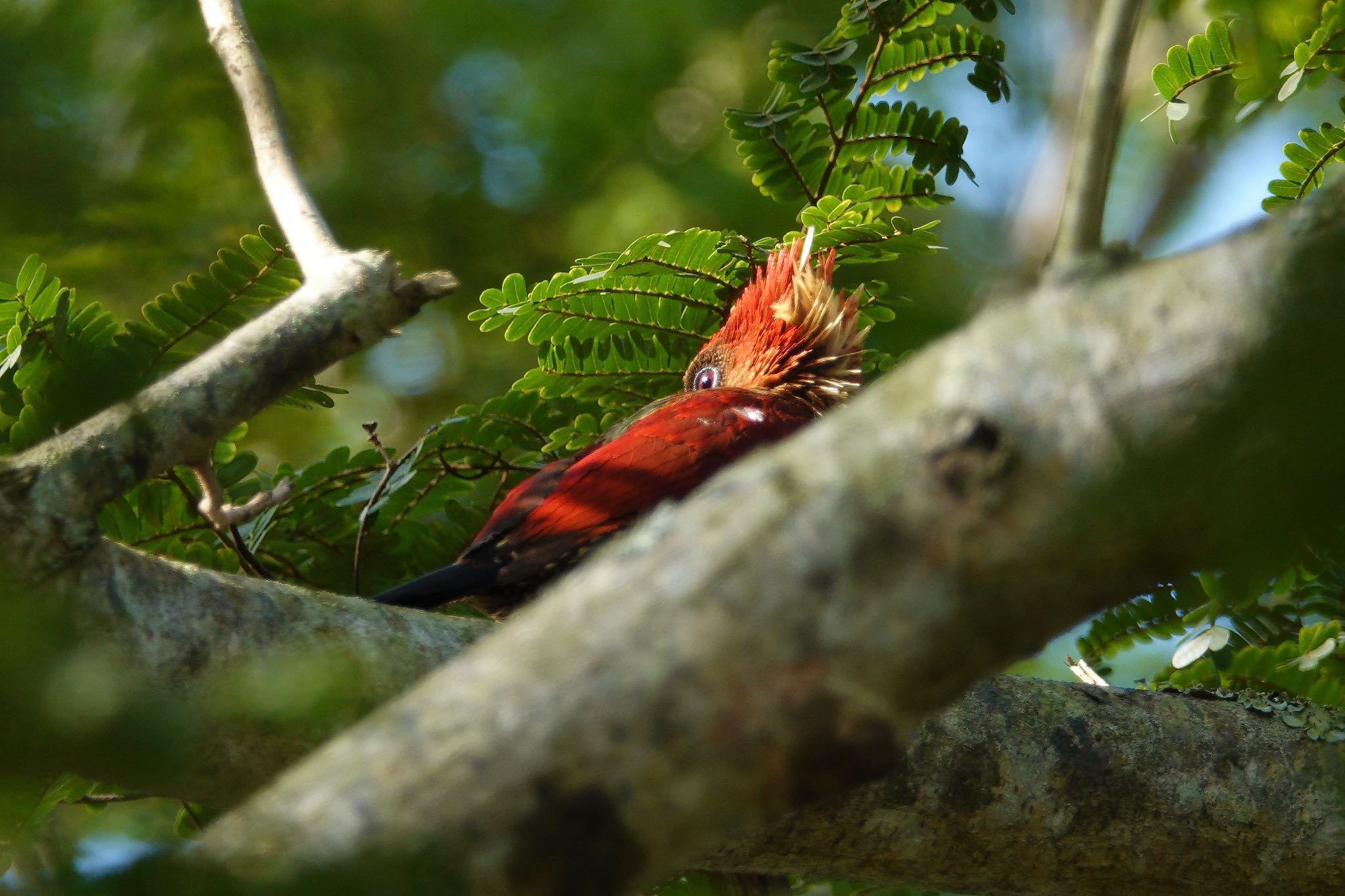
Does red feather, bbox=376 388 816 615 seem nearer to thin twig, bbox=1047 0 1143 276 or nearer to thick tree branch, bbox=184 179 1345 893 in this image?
thin twig, bbox=1047 0 1143 276

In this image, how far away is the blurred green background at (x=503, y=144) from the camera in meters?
4.16

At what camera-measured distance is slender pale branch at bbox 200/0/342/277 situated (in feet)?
6.86

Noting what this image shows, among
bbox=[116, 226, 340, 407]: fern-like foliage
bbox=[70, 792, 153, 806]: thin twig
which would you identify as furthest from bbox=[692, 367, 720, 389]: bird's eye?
bbox=[70, 792, 153, 806]: thin twig

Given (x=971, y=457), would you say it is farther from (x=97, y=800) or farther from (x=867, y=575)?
(x=97, y=800)

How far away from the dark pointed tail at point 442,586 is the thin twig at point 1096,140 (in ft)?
6.05

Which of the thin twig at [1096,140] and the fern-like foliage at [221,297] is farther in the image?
the fern-like foliage at [221,297]

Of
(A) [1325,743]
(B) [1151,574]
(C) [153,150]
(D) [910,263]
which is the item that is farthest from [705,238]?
(C) [153,150]

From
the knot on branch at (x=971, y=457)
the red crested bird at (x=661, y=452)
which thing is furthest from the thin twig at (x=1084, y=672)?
the knot on branch at (x=971, y=457)

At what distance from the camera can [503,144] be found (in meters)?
5.65

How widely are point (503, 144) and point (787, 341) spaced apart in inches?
108

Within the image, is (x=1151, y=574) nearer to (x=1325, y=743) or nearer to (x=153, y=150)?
(x=1325, y=743)

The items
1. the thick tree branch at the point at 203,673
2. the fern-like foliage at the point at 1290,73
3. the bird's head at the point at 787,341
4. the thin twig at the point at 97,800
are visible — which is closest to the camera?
the thick tree branch at the point at 203,673

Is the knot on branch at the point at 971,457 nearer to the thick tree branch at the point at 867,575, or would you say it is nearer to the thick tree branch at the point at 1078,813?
the thick tree branch at the point at 867,575

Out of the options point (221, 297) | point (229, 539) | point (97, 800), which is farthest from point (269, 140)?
point (97, 800)
